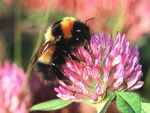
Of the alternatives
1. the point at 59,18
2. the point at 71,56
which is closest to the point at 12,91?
the point at 59,18

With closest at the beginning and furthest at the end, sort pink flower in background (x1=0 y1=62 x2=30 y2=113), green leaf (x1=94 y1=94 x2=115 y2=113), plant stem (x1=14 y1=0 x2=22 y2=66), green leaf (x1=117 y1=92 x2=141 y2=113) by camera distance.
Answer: green leaf (x1=117 y1=92 x2=141 y2=113)
green leaf (x1=94 y1=94 x2=115 y2=113)
pink flower in background (x1=0 y1=62 x2=30 y2=113)
plant stem (x1=14 y1=0 x2=22 y2=66)

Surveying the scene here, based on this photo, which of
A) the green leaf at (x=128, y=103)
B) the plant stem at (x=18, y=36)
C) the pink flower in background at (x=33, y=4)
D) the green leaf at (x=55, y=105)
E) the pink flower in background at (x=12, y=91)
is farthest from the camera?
the pink flower in background at (x=33, y=4)

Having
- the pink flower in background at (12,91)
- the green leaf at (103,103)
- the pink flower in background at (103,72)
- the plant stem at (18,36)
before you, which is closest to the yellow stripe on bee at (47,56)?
the pink flower in background at (103,72)

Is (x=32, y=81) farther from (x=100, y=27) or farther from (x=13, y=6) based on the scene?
(x=13, y=6)

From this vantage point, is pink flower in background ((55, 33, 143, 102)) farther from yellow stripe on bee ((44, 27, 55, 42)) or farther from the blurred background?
the blurred background

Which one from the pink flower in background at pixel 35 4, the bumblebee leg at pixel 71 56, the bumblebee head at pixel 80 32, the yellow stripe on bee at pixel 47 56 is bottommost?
the bumblebee leg at pixel 71 56

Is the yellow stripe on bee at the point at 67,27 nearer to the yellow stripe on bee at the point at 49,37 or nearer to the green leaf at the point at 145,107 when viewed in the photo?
the yellow stripe on bee at the point at 49,37

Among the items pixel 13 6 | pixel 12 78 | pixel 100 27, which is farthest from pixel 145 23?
pixel 12 78

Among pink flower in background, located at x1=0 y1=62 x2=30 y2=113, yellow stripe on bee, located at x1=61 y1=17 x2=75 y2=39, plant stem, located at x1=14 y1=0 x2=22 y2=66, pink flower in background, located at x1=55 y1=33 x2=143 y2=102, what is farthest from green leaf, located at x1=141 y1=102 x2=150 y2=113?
plant stem, located at x1=14 y1=0 x2=22 y2=66
